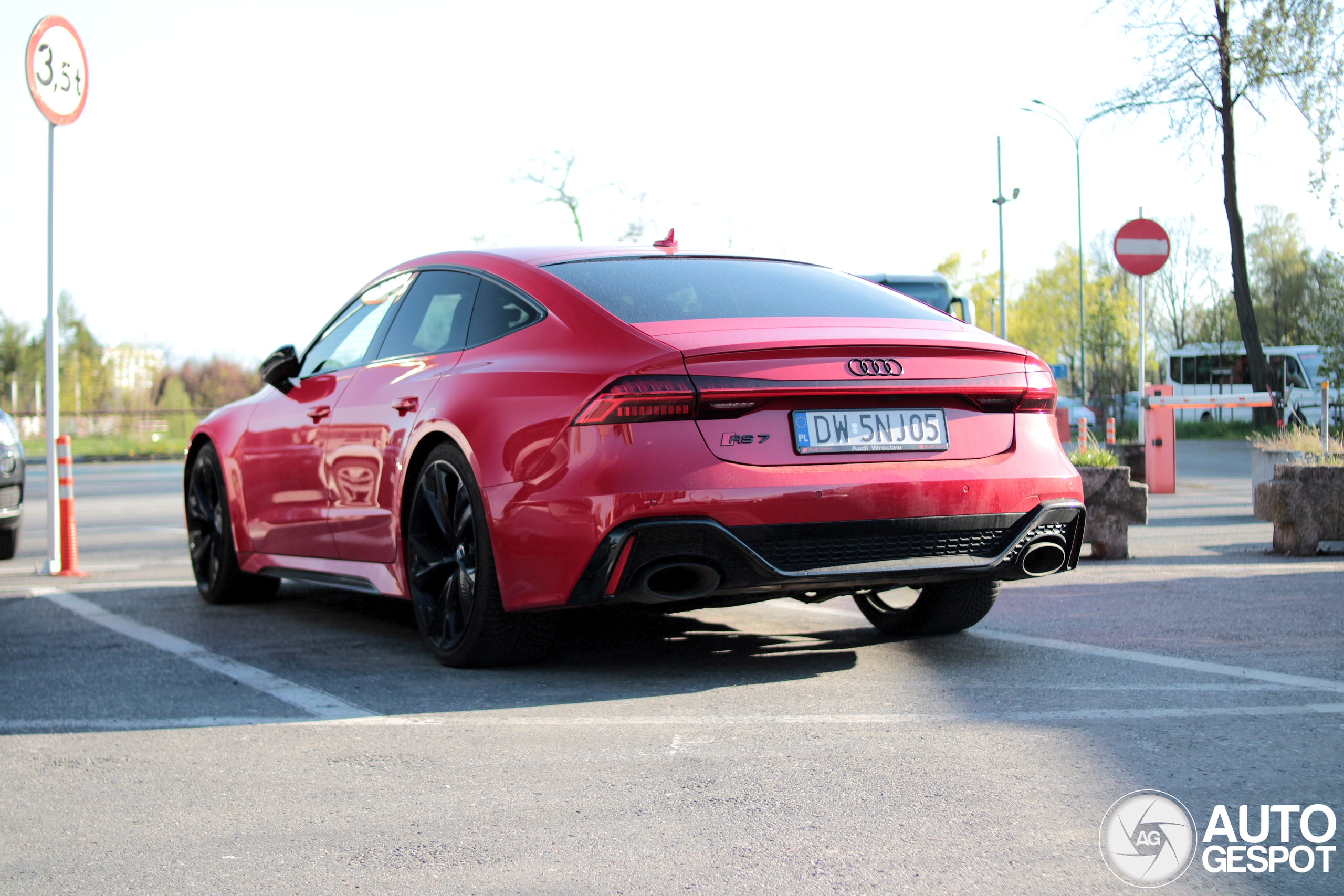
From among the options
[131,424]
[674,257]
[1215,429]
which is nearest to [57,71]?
[674,257]

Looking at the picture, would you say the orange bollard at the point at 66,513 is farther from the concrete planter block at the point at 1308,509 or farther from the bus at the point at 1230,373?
the bus at the point at 1230,373

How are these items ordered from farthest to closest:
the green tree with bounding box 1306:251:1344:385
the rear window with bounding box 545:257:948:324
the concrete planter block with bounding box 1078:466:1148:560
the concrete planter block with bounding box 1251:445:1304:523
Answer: the green tree with bounding box 1306:251:1344:385 → the concrete planter block with bounding box 1251:445:1304:523 → the concrete planter block with bounding box 1078:466:1148:560 → the rear window with bounding box 545:257:948:324

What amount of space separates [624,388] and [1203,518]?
29.4 feet

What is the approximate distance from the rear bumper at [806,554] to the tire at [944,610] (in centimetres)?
75

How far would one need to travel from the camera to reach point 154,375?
80.2 metres

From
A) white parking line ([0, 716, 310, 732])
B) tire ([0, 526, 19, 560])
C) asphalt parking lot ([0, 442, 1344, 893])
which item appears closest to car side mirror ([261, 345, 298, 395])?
asphalt parking lot ([0, 442, 1344, 893])

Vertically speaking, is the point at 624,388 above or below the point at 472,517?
above

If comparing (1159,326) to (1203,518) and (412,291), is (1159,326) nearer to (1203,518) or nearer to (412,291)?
(1203,518)

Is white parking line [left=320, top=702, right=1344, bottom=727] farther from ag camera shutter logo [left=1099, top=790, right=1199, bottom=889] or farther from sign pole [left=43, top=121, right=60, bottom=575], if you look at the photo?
sign pole [left=43, top=121, right=60, bottom=575]

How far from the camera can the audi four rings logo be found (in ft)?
13.9

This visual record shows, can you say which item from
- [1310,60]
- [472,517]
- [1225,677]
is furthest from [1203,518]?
[1310,60]

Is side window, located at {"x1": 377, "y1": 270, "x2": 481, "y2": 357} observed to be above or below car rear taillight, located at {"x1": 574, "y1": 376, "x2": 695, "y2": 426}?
above

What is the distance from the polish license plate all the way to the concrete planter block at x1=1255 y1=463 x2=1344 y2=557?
489cm

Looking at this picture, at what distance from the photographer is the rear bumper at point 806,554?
159 inches
